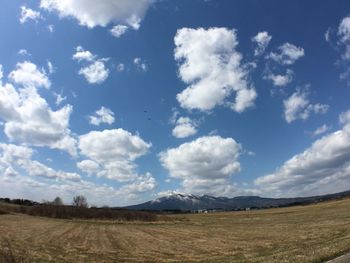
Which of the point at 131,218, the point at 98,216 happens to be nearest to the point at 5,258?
the point at 131,218

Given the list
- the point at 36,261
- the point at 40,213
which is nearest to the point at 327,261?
the point at 36,261

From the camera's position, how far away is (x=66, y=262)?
83.6 feet

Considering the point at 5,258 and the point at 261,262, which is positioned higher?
the point at 5,258

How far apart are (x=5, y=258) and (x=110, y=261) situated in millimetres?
13652

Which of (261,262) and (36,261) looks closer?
(261,262)

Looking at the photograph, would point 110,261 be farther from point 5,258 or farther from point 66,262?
point 5,258

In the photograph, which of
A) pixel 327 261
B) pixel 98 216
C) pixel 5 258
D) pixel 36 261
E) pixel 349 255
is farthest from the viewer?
pixel 98 216

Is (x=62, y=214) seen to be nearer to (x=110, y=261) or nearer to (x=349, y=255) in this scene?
(x=110, y=261)

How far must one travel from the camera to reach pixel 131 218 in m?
128

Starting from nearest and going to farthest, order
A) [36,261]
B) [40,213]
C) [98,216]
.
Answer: [36,261] < [98,216] < [40,213]

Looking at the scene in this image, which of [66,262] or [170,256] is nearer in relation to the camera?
[66,262]

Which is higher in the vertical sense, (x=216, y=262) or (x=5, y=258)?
(x=5, y=258)

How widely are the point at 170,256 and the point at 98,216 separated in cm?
11544

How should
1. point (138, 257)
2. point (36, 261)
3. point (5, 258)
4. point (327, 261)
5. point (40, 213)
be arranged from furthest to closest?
point (40, 213) < point (138, 257) < point (36, 261) < point (327, 261) < point (5, 258)
